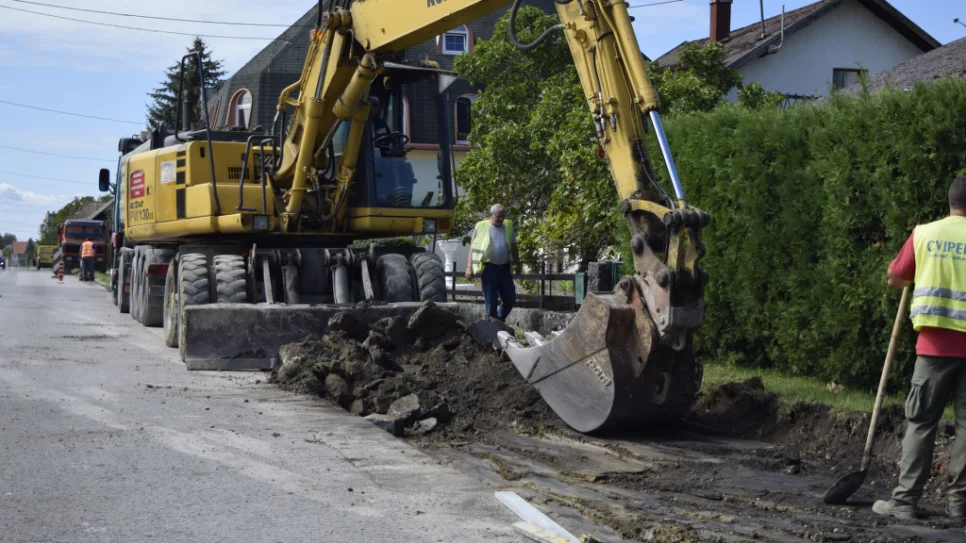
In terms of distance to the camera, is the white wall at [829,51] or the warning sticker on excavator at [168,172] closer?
the warning sticker on excavator at [168,172]

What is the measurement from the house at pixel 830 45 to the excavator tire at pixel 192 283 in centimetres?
2380

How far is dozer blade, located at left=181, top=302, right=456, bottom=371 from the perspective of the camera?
38.9 ft

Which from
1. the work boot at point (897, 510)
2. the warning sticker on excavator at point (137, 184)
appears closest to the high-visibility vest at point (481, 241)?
the warning sticker on excavator at point (137, 184)

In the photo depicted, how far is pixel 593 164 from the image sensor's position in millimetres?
16766

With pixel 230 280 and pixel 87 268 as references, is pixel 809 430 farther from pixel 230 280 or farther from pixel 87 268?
pixel 87 268

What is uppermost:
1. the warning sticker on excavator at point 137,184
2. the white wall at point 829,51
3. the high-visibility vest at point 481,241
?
the white wall at point 829,51

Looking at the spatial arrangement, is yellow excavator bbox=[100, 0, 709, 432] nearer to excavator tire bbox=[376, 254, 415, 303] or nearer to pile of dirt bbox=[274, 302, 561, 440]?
excavator tire bbox=[376, 254, 415, 303]

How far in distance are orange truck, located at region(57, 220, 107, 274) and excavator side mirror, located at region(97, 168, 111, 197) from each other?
3342 centimetres

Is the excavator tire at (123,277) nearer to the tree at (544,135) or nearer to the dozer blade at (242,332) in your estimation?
the tree at (544,135)

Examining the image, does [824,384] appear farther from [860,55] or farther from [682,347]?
[860,55]

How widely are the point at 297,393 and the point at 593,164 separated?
7942 mm

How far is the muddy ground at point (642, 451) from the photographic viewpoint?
5805mm

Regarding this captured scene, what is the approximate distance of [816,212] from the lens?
9758 millimetres

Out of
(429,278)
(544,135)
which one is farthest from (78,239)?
(429,278)
